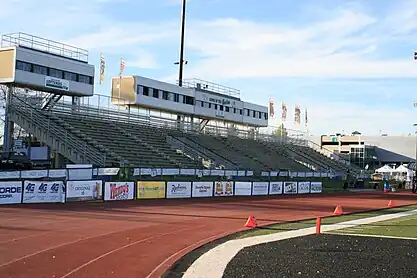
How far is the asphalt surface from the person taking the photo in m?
11.5

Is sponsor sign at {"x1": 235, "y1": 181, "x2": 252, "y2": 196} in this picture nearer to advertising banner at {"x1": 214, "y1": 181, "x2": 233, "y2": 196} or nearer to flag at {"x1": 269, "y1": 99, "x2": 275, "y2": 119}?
advertising banner at {"x1": 214, "y1": 181, "x2": 233, "y2": 196}

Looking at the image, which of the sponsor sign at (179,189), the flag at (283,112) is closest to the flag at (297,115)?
the flag at (283,112)

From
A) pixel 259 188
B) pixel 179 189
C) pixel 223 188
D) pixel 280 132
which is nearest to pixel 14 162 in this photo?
pixel 179 189

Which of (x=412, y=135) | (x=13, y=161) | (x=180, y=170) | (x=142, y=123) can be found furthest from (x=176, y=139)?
(x=412, y=135)

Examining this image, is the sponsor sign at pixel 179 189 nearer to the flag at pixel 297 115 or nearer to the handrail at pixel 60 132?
the handrail at pixel 60 132

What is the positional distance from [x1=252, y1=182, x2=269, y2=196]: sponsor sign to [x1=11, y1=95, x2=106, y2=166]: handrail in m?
12.2

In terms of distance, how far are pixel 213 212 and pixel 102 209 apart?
5.76m

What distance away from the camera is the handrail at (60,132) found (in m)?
44.9

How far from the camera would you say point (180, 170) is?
4581cm

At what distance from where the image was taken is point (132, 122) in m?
60.8

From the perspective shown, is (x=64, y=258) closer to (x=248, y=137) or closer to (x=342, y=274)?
(x=342, y=274)

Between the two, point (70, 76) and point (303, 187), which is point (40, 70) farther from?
point (303, 187)

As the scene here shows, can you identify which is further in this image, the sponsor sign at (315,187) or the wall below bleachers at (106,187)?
the sponsor sign at (315,187)

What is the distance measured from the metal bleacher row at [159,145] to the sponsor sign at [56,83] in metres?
1.87
